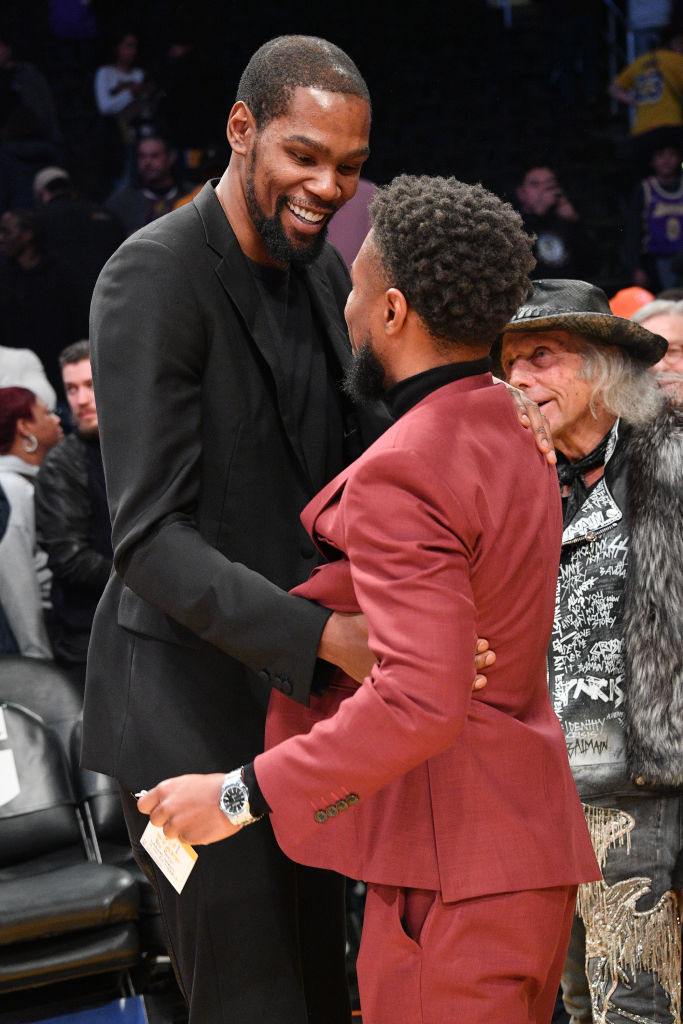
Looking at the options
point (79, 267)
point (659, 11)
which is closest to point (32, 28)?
point (79, 267)

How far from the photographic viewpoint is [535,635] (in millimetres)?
1586

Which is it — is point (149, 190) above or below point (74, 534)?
above

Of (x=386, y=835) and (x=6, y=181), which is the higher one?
(x=6, y=181)

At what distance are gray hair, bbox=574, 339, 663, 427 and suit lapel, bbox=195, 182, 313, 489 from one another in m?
0.90

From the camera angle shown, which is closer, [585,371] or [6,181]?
[585,371]

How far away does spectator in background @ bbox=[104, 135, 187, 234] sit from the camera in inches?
276

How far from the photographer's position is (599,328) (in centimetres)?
257

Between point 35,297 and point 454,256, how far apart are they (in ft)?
16.5

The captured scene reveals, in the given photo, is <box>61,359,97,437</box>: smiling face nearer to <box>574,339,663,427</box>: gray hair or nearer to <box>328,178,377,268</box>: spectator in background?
<box>328,178,377,268</box>: spectator in background

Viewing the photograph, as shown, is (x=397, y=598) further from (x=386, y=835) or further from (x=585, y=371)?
(x=585, y=371)

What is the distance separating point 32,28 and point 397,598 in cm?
713

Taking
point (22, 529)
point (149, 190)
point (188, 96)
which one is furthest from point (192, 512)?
point (188, 96)

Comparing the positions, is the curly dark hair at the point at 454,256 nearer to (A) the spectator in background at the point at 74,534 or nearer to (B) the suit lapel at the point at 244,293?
(B) the suit lapel at the point at 244,293

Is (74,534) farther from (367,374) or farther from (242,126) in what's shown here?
(367,374)
